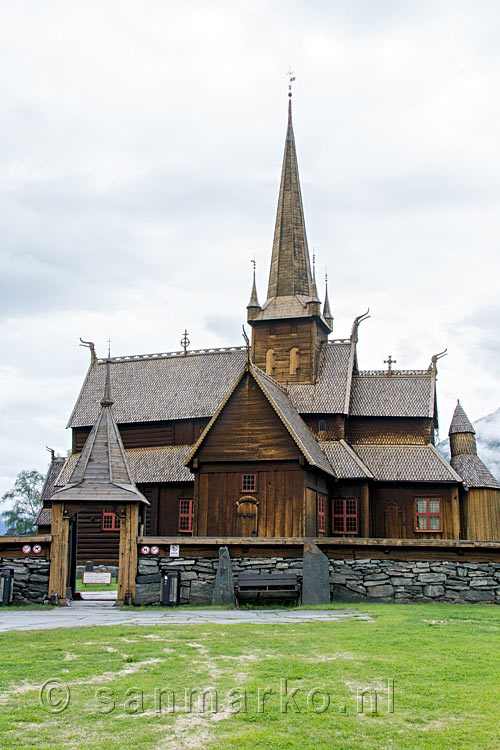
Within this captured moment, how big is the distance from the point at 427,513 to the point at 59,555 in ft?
65.5

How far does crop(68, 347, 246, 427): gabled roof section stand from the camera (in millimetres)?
44375

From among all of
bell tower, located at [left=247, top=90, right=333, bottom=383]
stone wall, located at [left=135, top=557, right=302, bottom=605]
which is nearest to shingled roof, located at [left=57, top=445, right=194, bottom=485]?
bell tower, located at [left=247, top=90, right=333, bottom=383]

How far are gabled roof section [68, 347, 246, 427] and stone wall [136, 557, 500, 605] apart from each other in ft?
62.7

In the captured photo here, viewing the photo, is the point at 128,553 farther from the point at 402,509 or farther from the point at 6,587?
the point at 402,509

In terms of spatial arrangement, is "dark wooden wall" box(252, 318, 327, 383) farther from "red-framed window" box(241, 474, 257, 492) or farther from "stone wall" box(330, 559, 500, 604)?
"stone wall" box(330, 559, 500, 604)

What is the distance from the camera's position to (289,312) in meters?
43.6

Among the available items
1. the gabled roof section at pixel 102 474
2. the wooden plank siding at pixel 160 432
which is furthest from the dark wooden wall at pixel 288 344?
the gabled roof section at pixel 102 474

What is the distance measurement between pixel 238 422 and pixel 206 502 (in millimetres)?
3711

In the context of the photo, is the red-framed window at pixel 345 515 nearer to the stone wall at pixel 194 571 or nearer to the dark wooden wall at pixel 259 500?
the dark wooden wall at pixel 259 500

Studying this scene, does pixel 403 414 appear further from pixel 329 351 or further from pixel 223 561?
pixel 223 561

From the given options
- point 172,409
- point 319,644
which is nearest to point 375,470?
point 172,409

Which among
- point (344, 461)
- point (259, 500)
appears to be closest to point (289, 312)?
point (344, 461)

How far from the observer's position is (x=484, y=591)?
23.2 metres

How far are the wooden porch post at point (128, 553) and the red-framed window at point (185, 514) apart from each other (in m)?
16.2
